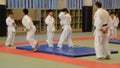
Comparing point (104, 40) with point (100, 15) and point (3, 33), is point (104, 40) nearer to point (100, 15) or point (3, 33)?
point (100, 15)

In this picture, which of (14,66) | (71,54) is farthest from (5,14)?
(14,66)

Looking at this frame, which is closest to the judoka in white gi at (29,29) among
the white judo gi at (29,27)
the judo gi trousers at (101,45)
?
the white judo gi at (29,27)

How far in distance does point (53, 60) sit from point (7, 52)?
259cm

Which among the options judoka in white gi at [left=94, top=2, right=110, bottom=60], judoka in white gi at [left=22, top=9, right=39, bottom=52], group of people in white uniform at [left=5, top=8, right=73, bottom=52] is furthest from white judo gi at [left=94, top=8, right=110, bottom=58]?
judoka in white gi at [left=22, top=9, right=39, bottom=52]

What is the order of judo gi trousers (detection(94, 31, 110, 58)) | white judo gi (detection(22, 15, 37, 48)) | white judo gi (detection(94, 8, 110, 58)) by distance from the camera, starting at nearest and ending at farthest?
white judo gi (detection(94, 8, 110, 58))
judo gi trousers (detection(94, 31, 110, 58))
white judo gi (detection(22, 15, 37, 48))

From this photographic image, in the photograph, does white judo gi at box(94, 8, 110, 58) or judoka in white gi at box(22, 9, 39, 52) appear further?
judoka in white gi at box(22, 9, 39, 52)

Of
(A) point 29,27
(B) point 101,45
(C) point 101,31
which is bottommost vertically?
(B) point 101,45

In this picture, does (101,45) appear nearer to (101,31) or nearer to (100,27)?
(101,31)

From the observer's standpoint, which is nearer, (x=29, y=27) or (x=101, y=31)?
(x=101, y=31)

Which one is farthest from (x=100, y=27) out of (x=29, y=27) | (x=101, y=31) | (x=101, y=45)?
(x=29, y=27)

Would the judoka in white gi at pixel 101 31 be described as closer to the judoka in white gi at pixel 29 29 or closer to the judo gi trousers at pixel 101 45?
the judo gi trousers at pixel 101 45

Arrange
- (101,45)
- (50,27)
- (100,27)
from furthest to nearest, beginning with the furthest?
1. (50,27)
2. (101,45)
3. (100,27)

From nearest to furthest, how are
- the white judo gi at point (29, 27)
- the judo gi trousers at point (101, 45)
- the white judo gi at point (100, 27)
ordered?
the white judo gi at point (100, 27) → the judo gi trousers at point (101, 45) → the white judo gi at point (29, 27)

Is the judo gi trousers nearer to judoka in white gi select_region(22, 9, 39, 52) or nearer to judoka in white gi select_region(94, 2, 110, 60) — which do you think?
judoka in white gi select_region(94, 2, 110, 60)
